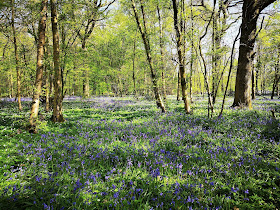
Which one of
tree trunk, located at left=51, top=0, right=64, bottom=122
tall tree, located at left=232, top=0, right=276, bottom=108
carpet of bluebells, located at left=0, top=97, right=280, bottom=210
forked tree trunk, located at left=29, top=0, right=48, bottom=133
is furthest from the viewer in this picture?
tall tree, located at left=232, top=0, right=276, bottom=108

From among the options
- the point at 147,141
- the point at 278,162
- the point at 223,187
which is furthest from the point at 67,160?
the point at 278,162

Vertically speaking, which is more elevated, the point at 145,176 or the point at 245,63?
the point at 245,63

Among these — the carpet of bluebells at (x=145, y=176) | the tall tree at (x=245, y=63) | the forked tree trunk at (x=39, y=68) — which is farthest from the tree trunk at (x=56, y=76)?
the tall tree at (x=245, y=63)

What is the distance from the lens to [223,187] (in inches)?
109

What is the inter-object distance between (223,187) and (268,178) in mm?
929

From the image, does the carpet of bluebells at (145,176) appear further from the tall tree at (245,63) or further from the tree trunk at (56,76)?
the tall tree at (245,63)

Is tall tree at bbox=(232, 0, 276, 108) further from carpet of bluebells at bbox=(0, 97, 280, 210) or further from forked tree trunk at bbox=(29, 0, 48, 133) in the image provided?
forked tree trunk at bbox=(29, 0, 48, 133)

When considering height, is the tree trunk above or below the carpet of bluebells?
above

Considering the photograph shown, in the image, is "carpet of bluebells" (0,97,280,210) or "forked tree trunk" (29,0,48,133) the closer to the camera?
"carpet of bluebells" (0,97,280,210)

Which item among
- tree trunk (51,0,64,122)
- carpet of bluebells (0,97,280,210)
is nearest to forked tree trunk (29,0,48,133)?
carpet of bluebells (0,97,280,210)

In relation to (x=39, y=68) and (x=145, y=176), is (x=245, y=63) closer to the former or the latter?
(x=145, y=176)

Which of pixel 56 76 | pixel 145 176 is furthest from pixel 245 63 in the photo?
pixel 56 76

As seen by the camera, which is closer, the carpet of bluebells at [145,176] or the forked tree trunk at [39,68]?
the carpet of bluebells at [145,176]

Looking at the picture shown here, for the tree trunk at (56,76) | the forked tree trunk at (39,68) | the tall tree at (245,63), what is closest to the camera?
the forked tree trunk at (39,68)
